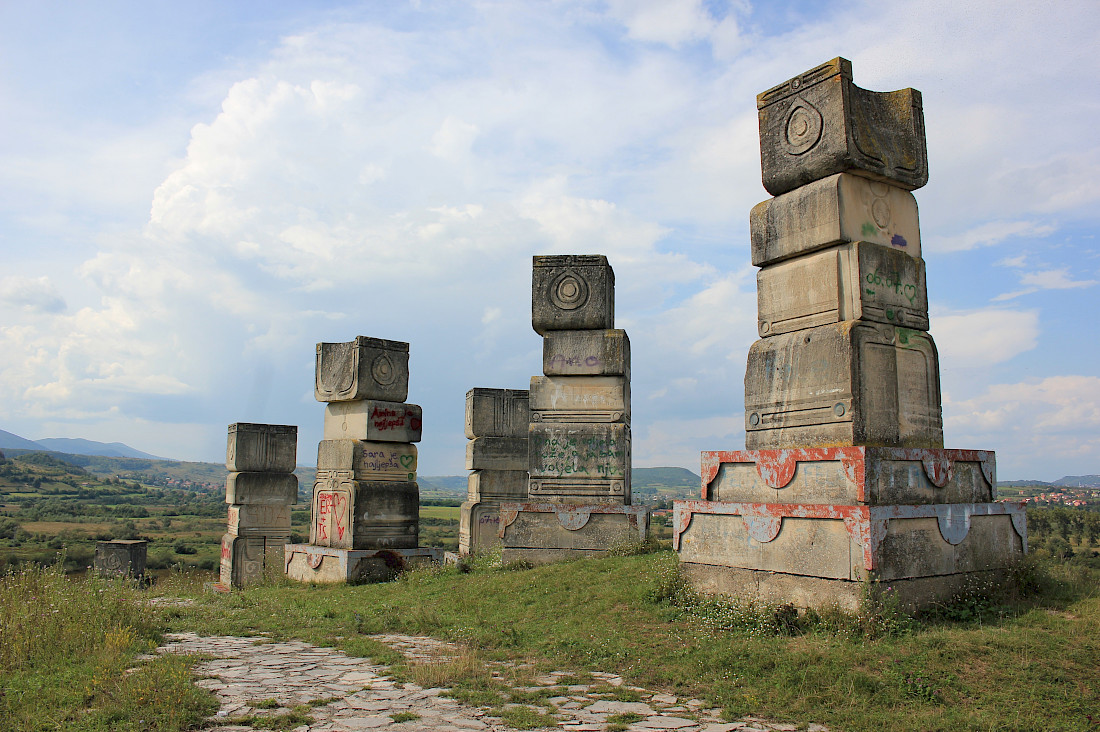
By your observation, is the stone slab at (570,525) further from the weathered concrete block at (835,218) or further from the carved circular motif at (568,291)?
the weathered concrete block at (835,218)

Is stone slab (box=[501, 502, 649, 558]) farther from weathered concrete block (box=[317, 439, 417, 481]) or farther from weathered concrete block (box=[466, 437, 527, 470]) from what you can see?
weathered concrete block (box=[466, 437, 527, 470])

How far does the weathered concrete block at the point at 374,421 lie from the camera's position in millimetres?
10516

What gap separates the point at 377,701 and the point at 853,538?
3175mm

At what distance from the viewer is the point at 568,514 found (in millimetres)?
9273

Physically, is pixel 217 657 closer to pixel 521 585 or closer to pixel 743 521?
pixel 521 585

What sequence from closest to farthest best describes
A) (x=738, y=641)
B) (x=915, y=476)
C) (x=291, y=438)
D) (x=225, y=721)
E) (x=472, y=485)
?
(x=225, y=721)
(x=738, y=641)
(x=915, y=476)
(x=291, y=438)
(x=472, y=485)

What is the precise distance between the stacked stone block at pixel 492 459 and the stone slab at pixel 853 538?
811cm

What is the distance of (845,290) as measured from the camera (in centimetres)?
561

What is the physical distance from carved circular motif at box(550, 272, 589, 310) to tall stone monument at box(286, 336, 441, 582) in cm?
261

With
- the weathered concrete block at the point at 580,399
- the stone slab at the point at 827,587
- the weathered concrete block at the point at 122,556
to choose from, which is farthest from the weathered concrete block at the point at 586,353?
the weathered concrete block at the point at 122,556

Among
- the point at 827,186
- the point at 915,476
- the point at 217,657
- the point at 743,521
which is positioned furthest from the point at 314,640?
the point at 827,186

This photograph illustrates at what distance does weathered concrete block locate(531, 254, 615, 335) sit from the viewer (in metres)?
9.71

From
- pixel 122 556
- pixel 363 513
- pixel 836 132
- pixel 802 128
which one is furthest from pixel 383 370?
pixel 122 556

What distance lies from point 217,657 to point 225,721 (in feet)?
6.12
